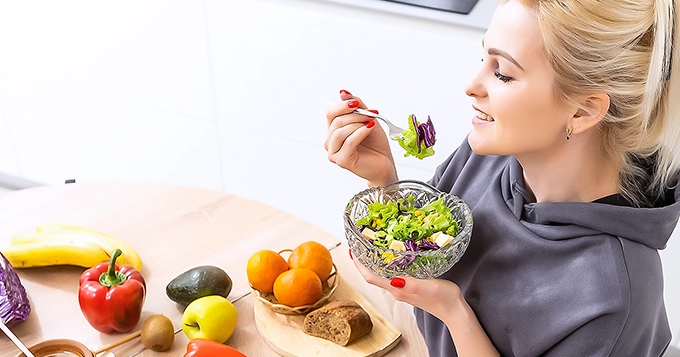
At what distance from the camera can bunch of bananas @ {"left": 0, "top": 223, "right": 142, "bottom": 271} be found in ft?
5.29

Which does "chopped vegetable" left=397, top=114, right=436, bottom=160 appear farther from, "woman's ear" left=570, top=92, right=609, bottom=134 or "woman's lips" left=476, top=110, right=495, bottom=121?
"woman's ear" left=570, top=92, right=609, bottom=134

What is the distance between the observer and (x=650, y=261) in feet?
4.15

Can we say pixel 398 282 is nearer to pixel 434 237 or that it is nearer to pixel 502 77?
pixel 434 237

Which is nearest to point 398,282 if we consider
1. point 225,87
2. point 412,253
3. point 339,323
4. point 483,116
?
point 412,253

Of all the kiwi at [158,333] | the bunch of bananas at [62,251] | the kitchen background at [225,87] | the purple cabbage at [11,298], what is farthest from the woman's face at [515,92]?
the kitchen background at [225,87]

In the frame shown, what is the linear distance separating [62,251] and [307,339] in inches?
23.4

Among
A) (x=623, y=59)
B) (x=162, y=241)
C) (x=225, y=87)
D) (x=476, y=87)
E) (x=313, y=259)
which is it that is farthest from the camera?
(x=225, y=87)

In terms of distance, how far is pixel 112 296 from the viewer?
4.74ft

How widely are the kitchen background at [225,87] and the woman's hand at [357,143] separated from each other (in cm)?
88

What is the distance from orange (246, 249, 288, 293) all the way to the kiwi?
0.19m

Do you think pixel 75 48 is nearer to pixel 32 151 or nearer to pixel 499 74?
pixel 32 151

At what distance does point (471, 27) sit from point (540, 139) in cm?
114

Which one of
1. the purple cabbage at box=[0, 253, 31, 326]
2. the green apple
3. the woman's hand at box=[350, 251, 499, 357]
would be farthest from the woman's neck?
the purple cabbage at box=[0, 253, 31, 326]

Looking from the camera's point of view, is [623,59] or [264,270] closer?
[623,59]
